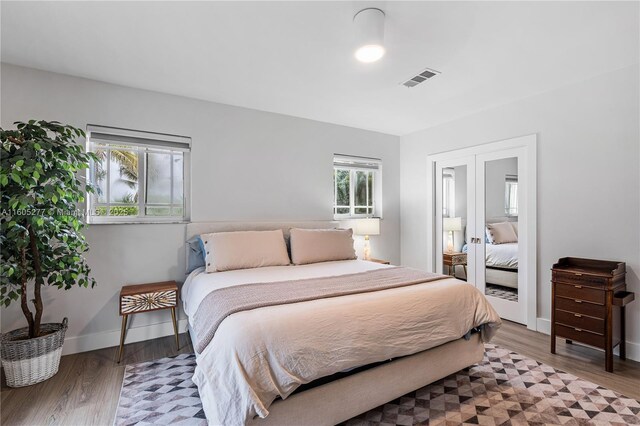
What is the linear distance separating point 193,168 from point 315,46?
1.84 metres

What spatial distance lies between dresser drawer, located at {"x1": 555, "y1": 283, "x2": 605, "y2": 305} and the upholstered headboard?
252 cm

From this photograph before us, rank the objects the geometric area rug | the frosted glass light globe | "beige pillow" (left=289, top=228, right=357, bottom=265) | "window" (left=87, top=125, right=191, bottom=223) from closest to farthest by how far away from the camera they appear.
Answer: the geometric area rug → the frosted glass light globe → "window" (left=87, top=125, right=191, bottom=223) → "beige pillow" (left=289, top=228, right=357, bottom=265)

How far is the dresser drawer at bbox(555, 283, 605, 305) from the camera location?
8.23ft

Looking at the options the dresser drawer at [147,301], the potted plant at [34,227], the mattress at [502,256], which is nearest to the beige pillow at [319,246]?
the dresser drawer at [147,301]

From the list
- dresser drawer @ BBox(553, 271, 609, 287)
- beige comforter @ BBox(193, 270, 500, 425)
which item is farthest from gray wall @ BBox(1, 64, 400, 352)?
dresser drawer @ BBox(553, 271, 609, 287)

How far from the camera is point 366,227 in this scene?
4.30 metres

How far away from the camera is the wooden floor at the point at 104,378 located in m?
1.93

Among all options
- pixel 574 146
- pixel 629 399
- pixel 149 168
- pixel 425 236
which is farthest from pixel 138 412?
pixel 574 146

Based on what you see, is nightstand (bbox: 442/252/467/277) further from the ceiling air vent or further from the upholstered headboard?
the ceiling air vent

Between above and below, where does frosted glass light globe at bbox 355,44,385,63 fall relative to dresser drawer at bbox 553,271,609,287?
above

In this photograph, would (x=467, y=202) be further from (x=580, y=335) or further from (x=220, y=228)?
(x=220, y=228)

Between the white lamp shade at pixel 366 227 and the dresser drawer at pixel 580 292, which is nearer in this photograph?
the dresser drawer at pixel 580 292

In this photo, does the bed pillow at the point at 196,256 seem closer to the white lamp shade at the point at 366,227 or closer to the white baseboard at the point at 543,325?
the white lamp shade at the point at 366,227

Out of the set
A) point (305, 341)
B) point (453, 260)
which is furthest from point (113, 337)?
point (453, 260)
